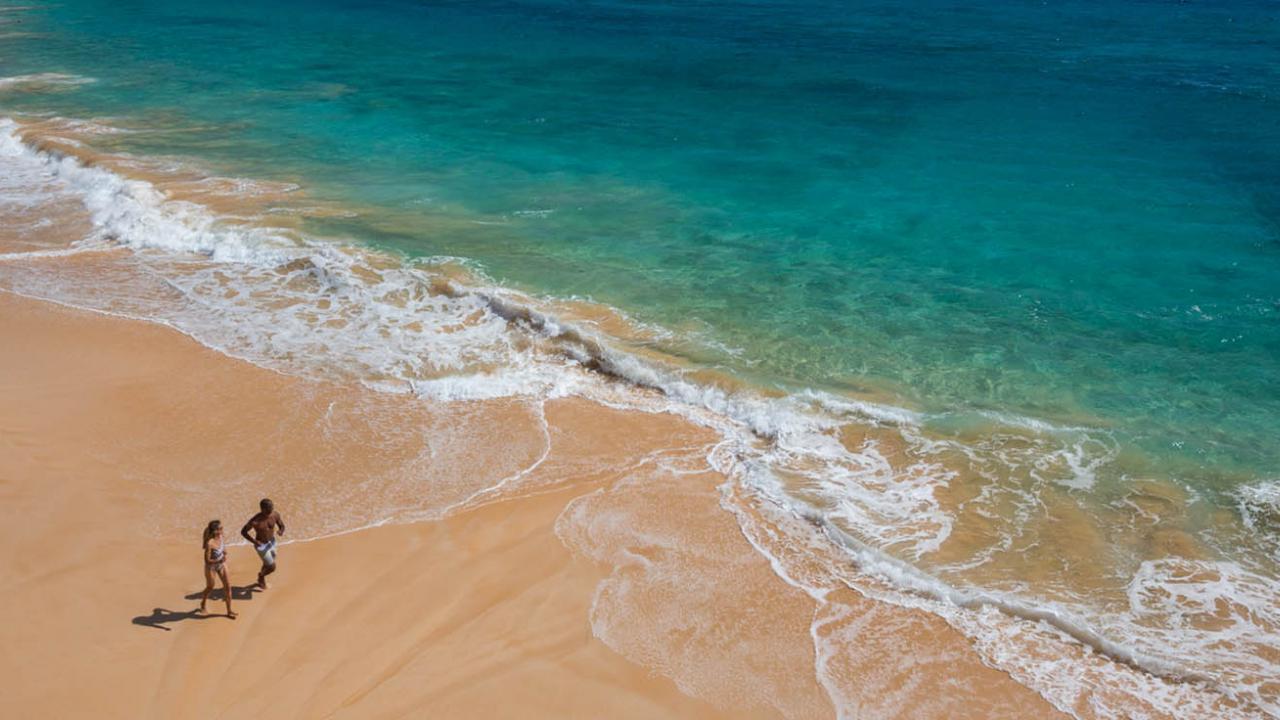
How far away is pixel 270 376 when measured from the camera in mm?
13727

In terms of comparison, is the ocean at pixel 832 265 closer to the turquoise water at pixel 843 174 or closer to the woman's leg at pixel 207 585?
the turquoise water at pixel 843 174

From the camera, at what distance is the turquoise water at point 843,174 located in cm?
1488

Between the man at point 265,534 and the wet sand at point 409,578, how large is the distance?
0.86 feet

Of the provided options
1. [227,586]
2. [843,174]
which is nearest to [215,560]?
[227,586]

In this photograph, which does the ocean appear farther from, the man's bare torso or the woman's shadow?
the woman's shadow

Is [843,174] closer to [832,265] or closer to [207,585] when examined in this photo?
[832,265]

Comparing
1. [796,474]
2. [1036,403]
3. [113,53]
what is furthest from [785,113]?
[113,53]

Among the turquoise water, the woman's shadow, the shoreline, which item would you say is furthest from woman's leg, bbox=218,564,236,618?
the turquoise water

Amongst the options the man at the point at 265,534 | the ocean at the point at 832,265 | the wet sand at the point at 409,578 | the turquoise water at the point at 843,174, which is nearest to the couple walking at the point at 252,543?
the man at the point at 265,534

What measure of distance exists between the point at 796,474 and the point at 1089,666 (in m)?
4.06

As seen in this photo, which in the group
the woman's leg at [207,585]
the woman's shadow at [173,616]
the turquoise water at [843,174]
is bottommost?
the woman's shadow at [173,616]

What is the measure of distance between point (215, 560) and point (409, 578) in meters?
1.95

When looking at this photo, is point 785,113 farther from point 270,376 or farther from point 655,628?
point 655,628

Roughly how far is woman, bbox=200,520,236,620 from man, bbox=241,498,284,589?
1.09 ft
